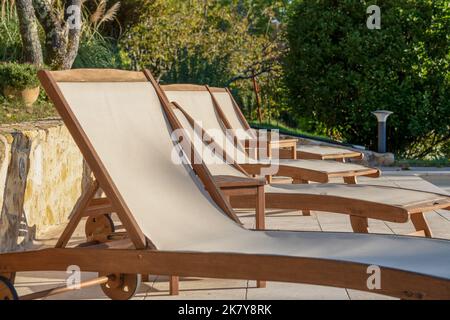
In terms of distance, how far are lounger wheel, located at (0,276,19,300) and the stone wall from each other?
4.54 ft

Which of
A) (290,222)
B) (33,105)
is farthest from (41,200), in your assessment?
(33,105)

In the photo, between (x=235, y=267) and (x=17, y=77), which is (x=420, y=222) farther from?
(x=17, y=77)

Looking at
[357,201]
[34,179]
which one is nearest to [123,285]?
[357,201]

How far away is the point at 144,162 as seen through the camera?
16.0 ft

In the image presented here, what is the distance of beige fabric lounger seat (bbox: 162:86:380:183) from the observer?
7.32 meters

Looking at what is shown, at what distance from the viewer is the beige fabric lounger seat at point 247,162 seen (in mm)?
7316

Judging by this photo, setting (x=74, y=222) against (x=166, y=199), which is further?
(x=166, y=199)

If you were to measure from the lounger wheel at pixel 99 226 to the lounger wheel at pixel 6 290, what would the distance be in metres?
1.16

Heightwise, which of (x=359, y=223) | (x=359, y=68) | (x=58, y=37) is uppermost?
(x=58, y=37)

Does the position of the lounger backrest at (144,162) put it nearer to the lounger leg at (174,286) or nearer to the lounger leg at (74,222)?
the lounger leg at (74,222)

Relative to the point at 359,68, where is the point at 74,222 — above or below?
below

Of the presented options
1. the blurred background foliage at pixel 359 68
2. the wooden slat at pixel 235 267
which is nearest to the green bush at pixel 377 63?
the blurred background foliage at pixel 359 68

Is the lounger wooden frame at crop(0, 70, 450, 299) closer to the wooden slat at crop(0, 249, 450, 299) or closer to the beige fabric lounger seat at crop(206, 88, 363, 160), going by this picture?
the wooden slat at crop(0, 249, 450, 299)

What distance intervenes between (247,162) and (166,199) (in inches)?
109
